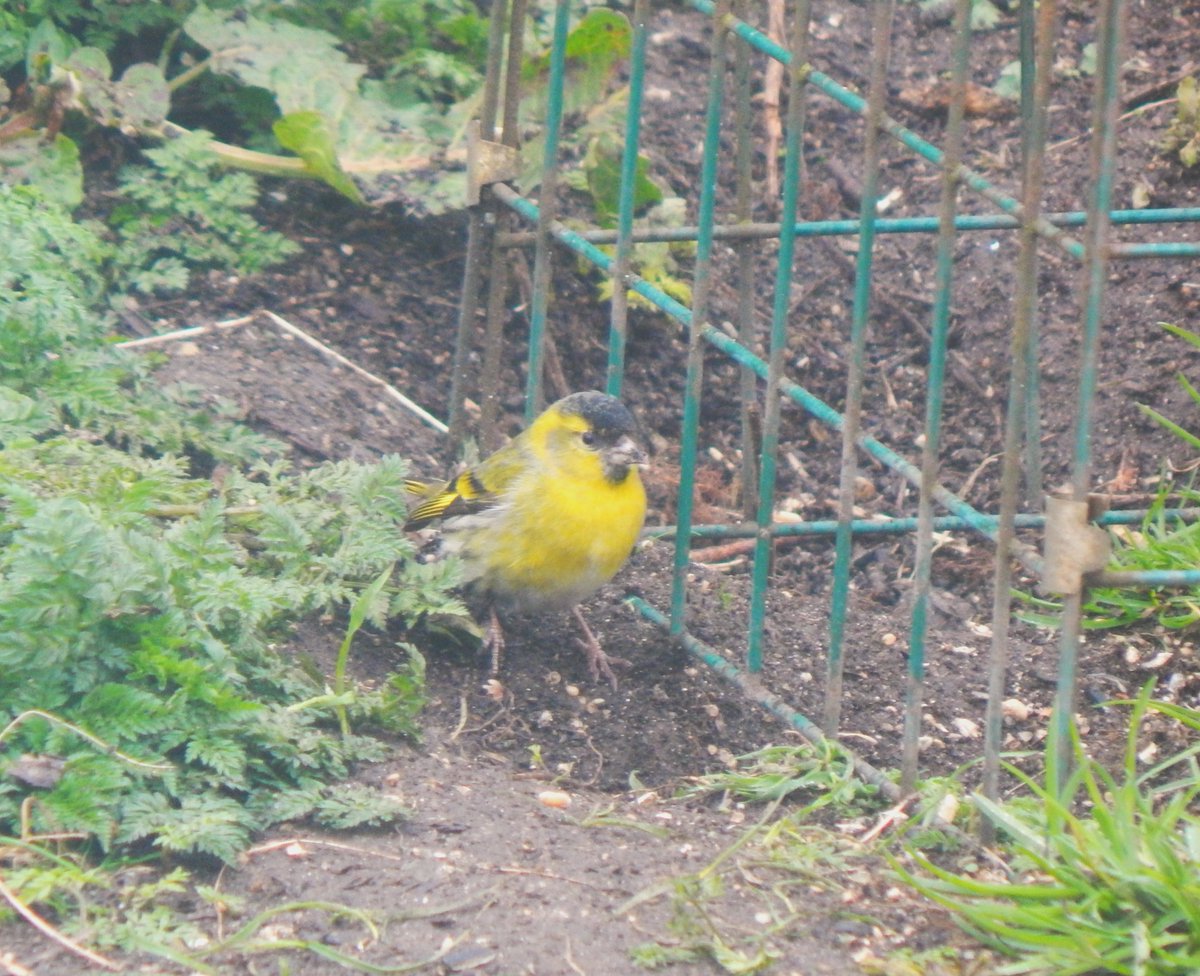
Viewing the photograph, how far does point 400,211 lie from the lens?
6.27 m

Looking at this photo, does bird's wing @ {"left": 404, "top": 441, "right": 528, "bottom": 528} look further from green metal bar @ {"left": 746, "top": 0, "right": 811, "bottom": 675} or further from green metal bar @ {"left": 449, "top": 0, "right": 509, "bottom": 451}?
green metal bar @ {"left": 746, "top": 0, "right": 811, "bottom": 675}

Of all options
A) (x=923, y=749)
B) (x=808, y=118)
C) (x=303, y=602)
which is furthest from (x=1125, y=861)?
(x=808, y=118)

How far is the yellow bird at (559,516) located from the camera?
4.61 m

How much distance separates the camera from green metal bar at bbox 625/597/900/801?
3.81 m

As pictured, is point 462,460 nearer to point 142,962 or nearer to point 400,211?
point 400,211

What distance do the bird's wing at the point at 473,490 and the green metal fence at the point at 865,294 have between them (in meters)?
0.27

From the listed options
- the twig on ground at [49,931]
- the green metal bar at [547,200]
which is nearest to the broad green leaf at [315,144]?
the green metal bar at [547,200]

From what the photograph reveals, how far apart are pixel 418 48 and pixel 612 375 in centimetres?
251

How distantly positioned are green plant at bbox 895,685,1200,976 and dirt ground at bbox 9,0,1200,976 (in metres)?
0.17

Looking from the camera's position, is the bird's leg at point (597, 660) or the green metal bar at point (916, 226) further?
the bird's leg at point (597, 660)

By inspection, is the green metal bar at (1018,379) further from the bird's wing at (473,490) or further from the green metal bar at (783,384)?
the bird's wing at (473,490)

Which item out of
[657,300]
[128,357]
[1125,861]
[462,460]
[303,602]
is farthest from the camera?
[462,460]

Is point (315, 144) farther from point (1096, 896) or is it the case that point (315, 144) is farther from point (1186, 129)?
point (1096, 896)

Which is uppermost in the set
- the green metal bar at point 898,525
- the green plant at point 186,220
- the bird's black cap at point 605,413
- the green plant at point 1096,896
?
the green plant at point 186,220
